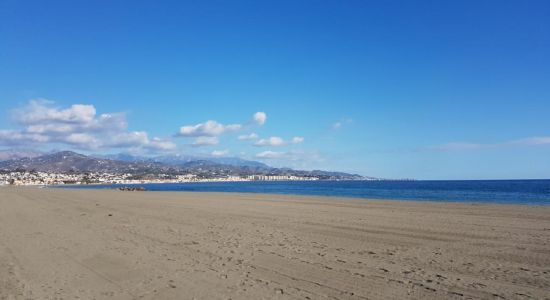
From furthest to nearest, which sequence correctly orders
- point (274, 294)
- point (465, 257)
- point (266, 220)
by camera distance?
point (266, 220)
point (465, 257)
point (274, 294)

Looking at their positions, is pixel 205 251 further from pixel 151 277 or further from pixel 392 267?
pixel 392 267

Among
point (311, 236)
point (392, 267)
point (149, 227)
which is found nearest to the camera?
point (392, 267)

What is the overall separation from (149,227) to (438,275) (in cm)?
1176

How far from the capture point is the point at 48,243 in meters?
12.7

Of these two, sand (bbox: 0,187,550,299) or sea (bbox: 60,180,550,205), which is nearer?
sand (bbox: 0,187,550,299)

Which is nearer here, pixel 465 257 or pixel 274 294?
pixel 274 294

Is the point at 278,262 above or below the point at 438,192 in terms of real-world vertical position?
below

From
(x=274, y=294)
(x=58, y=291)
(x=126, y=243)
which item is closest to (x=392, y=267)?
(x=274, y=294)

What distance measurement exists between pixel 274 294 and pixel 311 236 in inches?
264

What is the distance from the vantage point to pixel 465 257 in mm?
9906

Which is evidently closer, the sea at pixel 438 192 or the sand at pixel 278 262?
the sand at pixel 278 262

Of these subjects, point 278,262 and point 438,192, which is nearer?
point 278,262

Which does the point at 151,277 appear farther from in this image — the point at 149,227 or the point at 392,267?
the point at 149,227

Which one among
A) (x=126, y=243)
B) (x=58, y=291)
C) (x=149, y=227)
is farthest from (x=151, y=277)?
(x=149, y=227)
